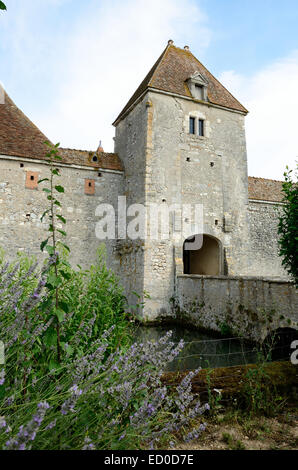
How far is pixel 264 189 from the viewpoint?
572 inches

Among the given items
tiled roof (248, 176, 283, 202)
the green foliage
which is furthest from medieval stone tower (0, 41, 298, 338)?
the green foliage

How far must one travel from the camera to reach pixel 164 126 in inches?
452

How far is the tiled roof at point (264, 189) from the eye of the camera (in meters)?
13.9

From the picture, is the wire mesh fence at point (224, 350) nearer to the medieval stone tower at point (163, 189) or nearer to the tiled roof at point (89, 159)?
the medieval stone tower at point (163, 189)

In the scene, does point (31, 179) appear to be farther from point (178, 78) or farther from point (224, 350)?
point (224, 350)

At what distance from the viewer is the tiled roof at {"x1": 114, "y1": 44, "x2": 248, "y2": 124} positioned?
11892 millimetres

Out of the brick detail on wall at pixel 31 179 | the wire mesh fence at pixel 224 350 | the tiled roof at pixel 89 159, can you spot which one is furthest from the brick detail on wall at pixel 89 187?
the wire mesh fence at pixel 224 350

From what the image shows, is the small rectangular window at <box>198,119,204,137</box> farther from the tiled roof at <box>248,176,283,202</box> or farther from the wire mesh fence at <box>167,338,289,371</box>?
the wire mesh fence at <box>167,338,289,371</box>

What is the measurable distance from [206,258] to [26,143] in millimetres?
8931

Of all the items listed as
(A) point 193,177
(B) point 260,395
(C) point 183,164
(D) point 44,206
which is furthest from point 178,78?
(B) point 260,395

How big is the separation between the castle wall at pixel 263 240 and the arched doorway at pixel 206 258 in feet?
5.74
